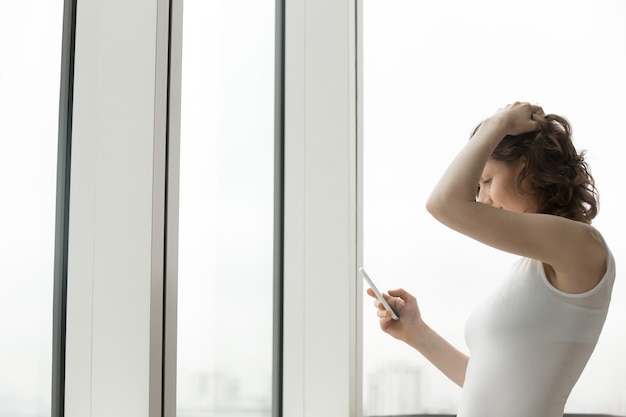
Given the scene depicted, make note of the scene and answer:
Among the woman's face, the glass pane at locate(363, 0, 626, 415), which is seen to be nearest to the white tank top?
the woman's face

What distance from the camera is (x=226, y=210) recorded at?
149 centimetres

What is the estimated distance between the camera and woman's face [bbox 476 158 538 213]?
1.04 meters

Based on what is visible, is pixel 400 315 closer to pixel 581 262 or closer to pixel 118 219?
pixel 581 262

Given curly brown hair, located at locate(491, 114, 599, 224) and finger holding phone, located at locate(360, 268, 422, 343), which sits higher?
curly brown hair, located at locate(491, 114, 599, 224)

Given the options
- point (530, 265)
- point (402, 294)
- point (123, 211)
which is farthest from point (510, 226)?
point (123, 211)

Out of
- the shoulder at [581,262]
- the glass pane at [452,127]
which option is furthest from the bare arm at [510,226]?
the glass pane at [452,127]

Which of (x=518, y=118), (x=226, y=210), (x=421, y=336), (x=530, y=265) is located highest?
(x=518, y=118)

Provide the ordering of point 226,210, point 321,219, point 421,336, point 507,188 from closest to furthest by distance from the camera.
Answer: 1. point 507,188
2. point 421,336
3. point 226,210
4. point 321,219

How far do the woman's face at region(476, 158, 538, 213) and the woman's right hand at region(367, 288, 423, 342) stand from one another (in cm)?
31

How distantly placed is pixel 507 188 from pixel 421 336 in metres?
0.37

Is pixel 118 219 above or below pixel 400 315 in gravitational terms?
above

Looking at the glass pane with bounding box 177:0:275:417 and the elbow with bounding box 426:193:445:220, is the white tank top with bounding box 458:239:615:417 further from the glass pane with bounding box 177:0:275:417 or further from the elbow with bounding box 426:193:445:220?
the glass pane with bounding box 177:0:275:417

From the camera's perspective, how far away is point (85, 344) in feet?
3.45

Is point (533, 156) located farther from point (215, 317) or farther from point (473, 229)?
point (215, 317)
